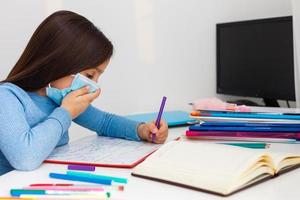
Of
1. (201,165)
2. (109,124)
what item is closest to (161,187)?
(201,165)

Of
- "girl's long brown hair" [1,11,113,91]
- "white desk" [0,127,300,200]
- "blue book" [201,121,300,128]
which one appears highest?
"girl's long brown hair" [1,11,113,91]

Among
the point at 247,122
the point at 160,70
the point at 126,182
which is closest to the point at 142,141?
the point at 247,122

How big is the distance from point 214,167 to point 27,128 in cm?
37

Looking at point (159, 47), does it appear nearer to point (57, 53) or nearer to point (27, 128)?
point (57, 53)

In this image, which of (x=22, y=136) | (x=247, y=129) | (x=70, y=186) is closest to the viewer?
(x=70, y=186)

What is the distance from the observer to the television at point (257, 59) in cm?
142

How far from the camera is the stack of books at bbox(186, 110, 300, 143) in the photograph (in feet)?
2.89

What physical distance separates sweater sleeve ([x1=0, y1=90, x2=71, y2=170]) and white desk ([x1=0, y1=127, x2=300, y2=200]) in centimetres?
3

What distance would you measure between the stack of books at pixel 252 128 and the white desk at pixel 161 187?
8.9 inches

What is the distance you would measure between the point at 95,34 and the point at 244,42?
2.64ft

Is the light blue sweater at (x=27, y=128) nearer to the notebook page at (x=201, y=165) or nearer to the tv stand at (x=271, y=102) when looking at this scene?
the notebook page at (x=201, y=165)

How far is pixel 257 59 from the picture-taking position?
154 centimetres

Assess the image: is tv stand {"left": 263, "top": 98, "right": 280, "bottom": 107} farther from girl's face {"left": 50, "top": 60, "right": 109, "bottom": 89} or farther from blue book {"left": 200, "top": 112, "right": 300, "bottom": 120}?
girl's face {"left": 50, "top": 60, "right": 109, "bottom": 89}

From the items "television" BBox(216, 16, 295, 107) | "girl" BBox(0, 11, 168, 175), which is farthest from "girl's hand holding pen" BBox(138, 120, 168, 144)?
"television" BBox(216, 16, 295, 107)
